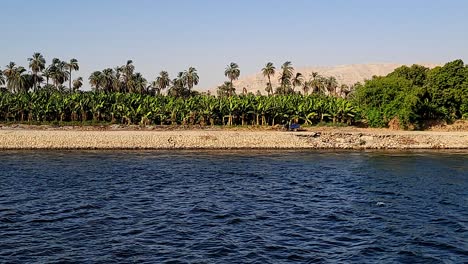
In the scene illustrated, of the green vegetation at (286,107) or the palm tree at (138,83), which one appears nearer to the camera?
the green vegetation at (286,107)

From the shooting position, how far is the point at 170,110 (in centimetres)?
9644

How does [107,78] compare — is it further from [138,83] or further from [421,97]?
[421,97]

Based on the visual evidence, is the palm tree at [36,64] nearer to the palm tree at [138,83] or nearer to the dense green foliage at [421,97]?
the palm tree at [138,83]

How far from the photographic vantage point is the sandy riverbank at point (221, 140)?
70.2 metres

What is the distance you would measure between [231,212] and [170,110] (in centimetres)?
6673

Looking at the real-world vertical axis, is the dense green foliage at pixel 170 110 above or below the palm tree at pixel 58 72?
below

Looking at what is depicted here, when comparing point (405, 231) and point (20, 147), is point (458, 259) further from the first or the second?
point (20, 147)

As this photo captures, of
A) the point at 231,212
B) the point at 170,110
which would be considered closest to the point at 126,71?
the point at 170,110

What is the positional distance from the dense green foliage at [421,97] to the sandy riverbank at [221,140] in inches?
498

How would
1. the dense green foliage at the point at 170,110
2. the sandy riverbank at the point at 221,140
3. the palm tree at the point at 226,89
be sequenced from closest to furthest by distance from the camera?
1. the sandy riverbank at the point at 221,140
2. the dense green foliage at the point at 170,110
3. the palm tree at the point at 226,89

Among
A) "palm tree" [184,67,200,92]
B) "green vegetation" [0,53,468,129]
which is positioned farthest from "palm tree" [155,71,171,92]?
"green vegetation" [0,53,468,129]

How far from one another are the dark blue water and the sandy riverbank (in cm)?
1431

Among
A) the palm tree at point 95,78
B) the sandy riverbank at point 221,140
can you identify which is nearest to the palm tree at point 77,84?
the palm tree at point 95,78

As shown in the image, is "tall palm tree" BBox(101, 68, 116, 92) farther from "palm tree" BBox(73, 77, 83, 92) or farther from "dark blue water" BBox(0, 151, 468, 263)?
"dark blue water" BBox(0, 151, 468, 263)
